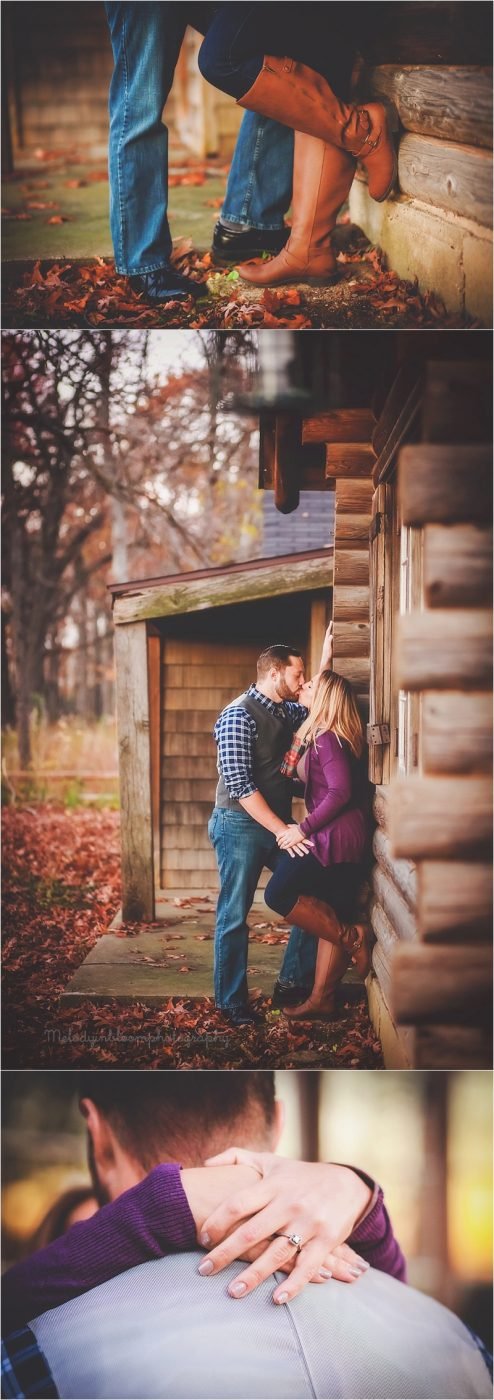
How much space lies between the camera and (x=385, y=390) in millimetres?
3316

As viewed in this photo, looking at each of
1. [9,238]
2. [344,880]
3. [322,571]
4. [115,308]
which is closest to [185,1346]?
[344,880]

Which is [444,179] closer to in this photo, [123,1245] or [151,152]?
[151,152]

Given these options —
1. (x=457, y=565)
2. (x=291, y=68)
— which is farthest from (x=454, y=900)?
(x=291, y=68)

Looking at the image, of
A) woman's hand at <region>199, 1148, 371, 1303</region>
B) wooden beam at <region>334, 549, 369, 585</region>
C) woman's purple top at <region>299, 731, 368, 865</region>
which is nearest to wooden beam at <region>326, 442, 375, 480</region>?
wooden beam at <region>334, 549, 369, 585</region>

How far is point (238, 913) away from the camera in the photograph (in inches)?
134

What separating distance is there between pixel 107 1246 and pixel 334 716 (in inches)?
68.5

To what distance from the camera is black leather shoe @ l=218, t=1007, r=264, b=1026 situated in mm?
3402

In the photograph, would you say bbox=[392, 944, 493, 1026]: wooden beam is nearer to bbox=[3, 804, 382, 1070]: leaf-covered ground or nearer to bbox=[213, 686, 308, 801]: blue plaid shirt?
bbox=[3, 804, 382, 1070]: leaf-covered ground

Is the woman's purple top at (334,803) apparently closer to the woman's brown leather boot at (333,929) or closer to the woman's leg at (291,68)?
the woman's brown leather boot at (333,929)

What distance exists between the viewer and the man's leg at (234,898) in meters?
3.38

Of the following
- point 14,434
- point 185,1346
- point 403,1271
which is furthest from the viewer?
point 14,434

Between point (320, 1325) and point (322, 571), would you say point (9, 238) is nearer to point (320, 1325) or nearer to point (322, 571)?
point (322, 571)

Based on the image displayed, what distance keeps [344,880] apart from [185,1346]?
140cm

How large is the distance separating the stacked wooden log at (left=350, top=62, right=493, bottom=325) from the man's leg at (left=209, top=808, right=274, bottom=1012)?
1.73m
